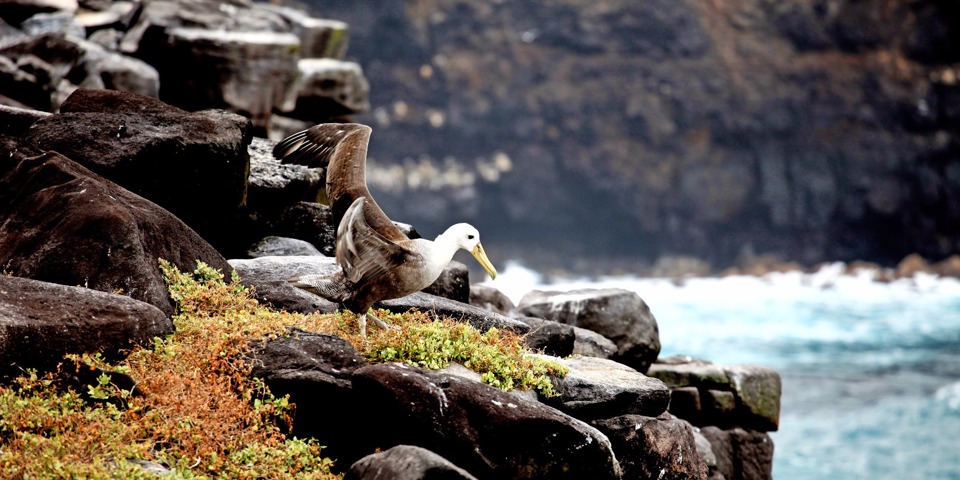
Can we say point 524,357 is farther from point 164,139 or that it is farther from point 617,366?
point 164,139

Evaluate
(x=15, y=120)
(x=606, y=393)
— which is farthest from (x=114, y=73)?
Result: (x=606, y=393)

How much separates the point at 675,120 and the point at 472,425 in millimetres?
60986

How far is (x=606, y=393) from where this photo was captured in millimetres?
6984

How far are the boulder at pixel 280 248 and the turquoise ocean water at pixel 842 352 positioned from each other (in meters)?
13.5

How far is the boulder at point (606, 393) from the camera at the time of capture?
6895 mm

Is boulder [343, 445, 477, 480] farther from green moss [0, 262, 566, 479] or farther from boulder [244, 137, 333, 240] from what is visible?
boulder [244, 137, 333, 240]

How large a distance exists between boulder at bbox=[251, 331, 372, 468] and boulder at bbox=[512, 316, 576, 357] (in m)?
2.43

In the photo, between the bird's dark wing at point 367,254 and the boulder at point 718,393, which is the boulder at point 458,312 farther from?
the boulder at point 718,393

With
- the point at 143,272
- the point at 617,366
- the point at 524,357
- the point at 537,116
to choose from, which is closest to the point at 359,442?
the point at 524,357

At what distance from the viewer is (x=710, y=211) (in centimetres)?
6444

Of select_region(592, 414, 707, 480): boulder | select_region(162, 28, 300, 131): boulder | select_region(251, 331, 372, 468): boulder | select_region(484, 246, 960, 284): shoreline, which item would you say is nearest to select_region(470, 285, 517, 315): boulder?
select_region(592, 414, 707, 480): boulder

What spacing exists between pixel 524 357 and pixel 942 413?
20606 millimetres

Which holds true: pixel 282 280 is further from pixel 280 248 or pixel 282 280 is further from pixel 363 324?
pixel 280 248

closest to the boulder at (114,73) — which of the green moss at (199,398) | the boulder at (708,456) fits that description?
the green moss at (199,398)
